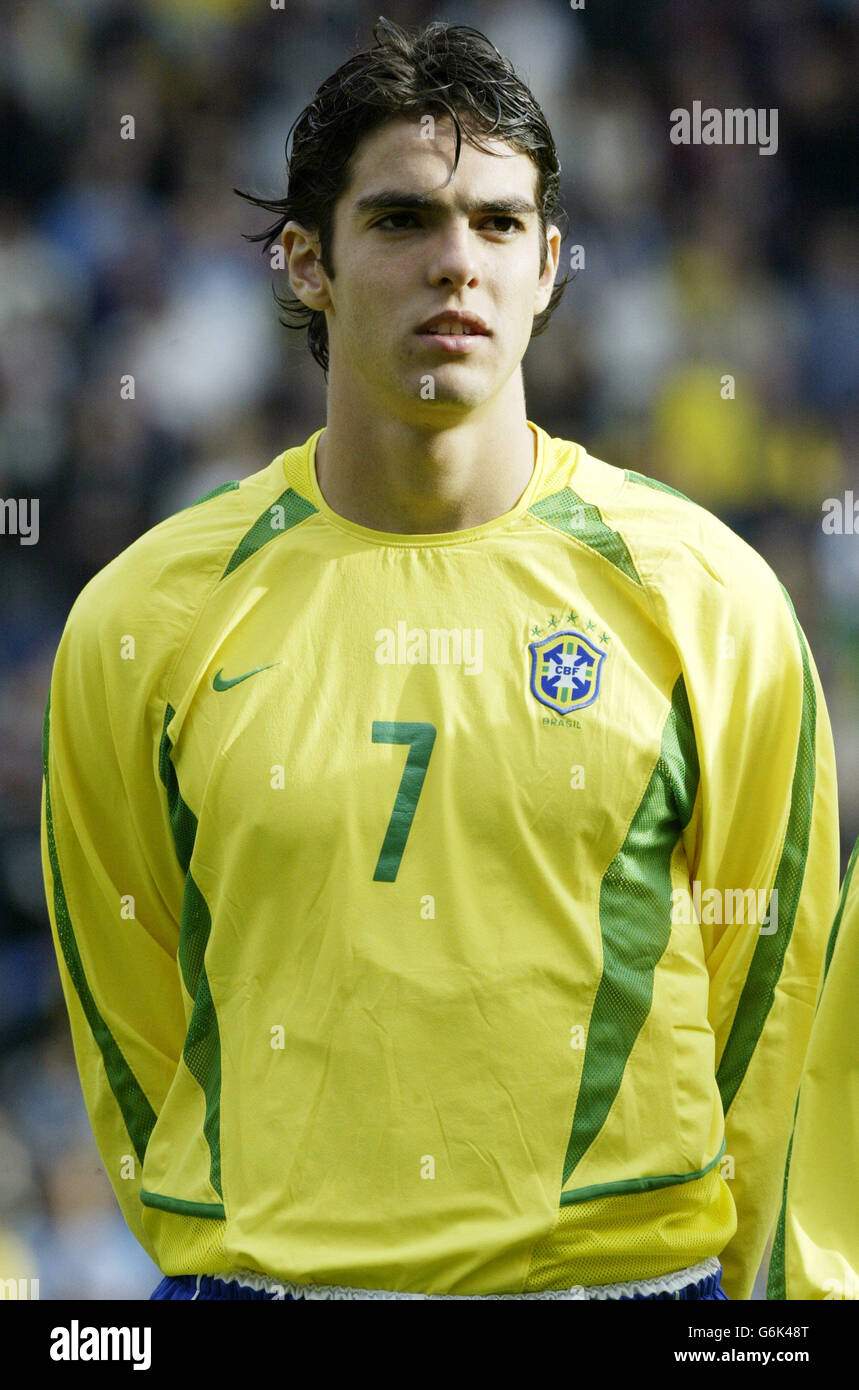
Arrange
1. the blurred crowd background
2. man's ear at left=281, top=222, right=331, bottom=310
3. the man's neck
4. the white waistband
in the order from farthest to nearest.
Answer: the blurred crowd background
man's ear at left=281, top=222, right=331, bottom=310
the man's neck
the white waistband

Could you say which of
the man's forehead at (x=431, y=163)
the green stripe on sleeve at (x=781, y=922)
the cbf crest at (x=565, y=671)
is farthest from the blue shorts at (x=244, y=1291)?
the man's forehead at (x=431, y=163)

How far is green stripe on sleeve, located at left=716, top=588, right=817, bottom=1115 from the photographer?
7.35ft

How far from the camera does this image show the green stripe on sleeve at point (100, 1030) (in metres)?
2.42

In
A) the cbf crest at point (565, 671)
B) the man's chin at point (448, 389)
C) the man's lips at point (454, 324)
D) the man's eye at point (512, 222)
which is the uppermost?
the man's eye at point (512, 222)

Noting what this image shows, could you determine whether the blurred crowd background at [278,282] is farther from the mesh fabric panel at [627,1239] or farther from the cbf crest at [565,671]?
the mesh fabric panel at [627,1239]

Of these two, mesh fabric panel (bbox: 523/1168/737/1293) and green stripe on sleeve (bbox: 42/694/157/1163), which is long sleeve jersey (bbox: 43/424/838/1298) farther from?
green stripe on sleeve (bbox: 42/694/157/1163)

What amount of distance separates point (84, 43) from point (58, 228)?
465 millimetres

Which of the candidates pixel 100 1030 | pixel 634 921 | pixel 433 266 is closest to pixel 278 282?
pixel 433 266

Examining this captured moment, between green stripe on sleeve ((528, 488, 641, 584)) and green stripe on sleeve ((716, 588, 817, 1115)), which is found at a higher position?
green stripe on sleeve ((528, 488, 641, 584))

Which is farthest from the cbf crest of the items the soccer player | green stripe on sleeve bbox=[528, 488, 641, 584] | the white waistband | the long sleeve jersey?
the white waistband

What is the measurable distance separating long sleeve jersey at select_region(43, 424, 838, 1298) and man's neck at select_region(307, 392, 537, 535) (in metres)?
0.04

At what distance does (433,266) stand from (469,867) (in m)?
0.69

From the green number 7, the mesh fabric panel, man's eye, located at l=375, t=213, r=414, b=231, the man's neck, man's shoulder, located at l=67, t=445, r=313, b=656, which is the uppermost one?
man's eye, located at l=375, t=213, r=414, b=231

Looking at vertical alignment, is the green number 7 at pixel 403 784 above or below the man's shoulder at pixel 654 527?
below
